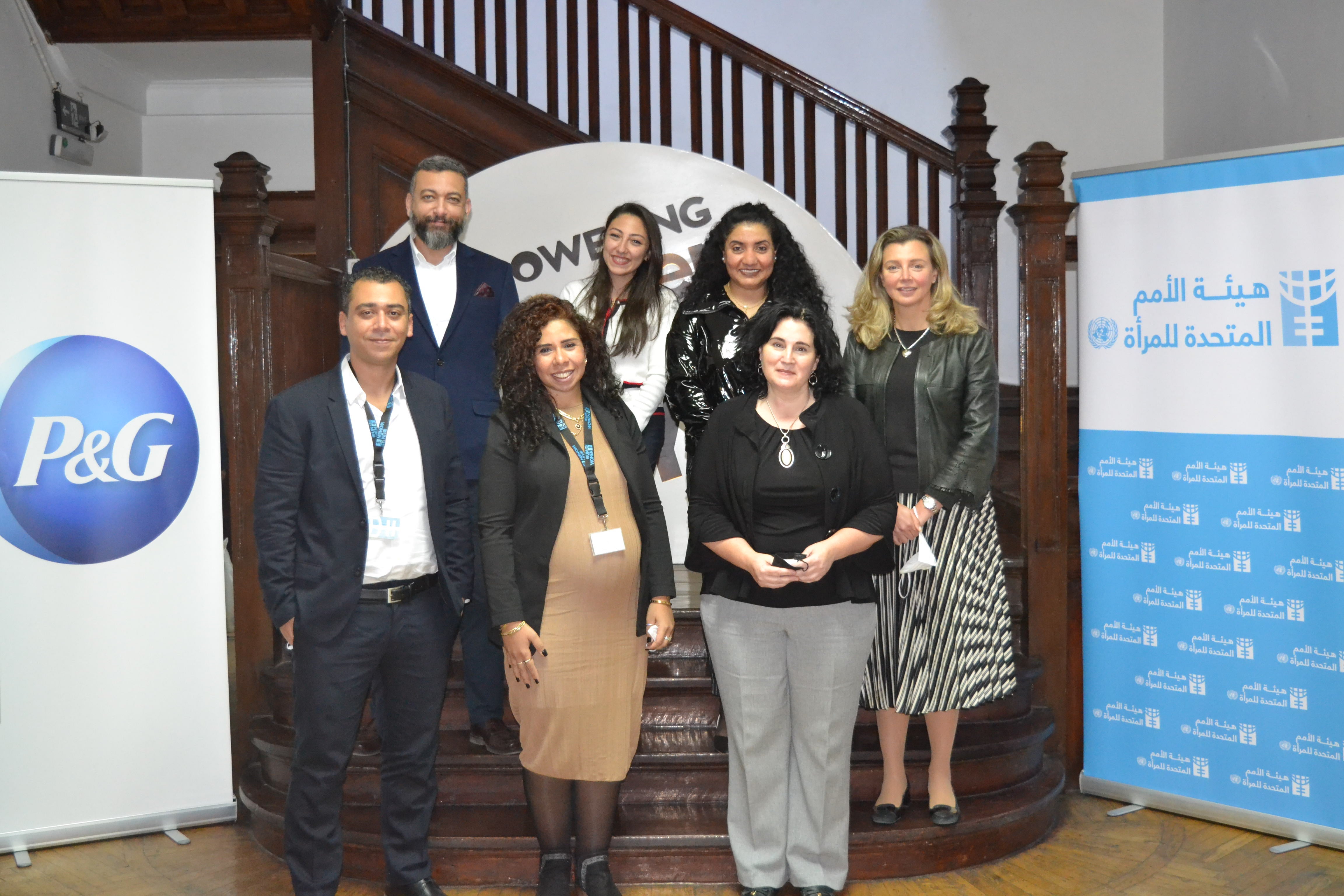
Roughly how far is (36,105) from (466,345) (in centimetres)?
314

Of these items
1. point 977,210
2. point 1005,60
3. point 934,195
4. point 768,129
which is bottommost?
point 977,210

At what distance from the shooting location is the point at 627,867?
2.66 m

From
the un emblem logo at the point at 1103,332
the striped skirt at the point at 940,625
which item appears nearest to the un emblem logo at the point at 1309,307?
the un emblem logo at the point at 1103,332

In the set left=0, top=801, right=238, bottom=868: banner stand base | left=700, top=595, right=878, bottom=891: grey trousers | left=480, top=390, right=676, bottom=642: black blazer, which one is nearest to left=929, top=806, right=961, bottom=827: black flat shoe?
left=700, top=595, right=878, bottom=891: grey trousers

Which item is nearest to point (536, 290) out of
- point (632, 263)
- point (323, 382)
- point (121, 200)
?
point (632, 263)

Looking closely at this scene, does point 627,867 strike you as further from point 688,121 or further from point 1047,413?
point 688,121

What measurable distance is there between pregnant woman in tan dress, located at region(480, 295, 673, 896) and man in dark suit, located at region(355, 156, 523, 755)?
1.38ft

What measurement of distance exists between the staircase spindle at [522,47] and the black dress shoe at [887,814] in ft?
9.99

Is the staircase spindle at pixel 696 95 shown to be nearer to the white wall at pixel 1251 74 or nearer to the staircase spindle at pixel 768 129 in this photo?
the staircase spindle at pixel 768 129

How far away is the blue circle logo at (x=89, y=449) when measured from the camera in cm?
288

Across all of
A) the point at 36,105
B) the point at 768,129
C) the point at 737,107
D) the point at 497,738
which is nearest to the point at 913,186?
the point at 768,129

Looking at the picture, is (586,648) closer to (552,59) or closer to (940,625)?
(940,625)

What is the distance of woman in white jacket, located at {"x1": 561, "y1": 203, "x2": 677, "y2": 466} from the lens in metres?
2.73

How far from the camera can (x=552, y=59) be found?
4.29 m
